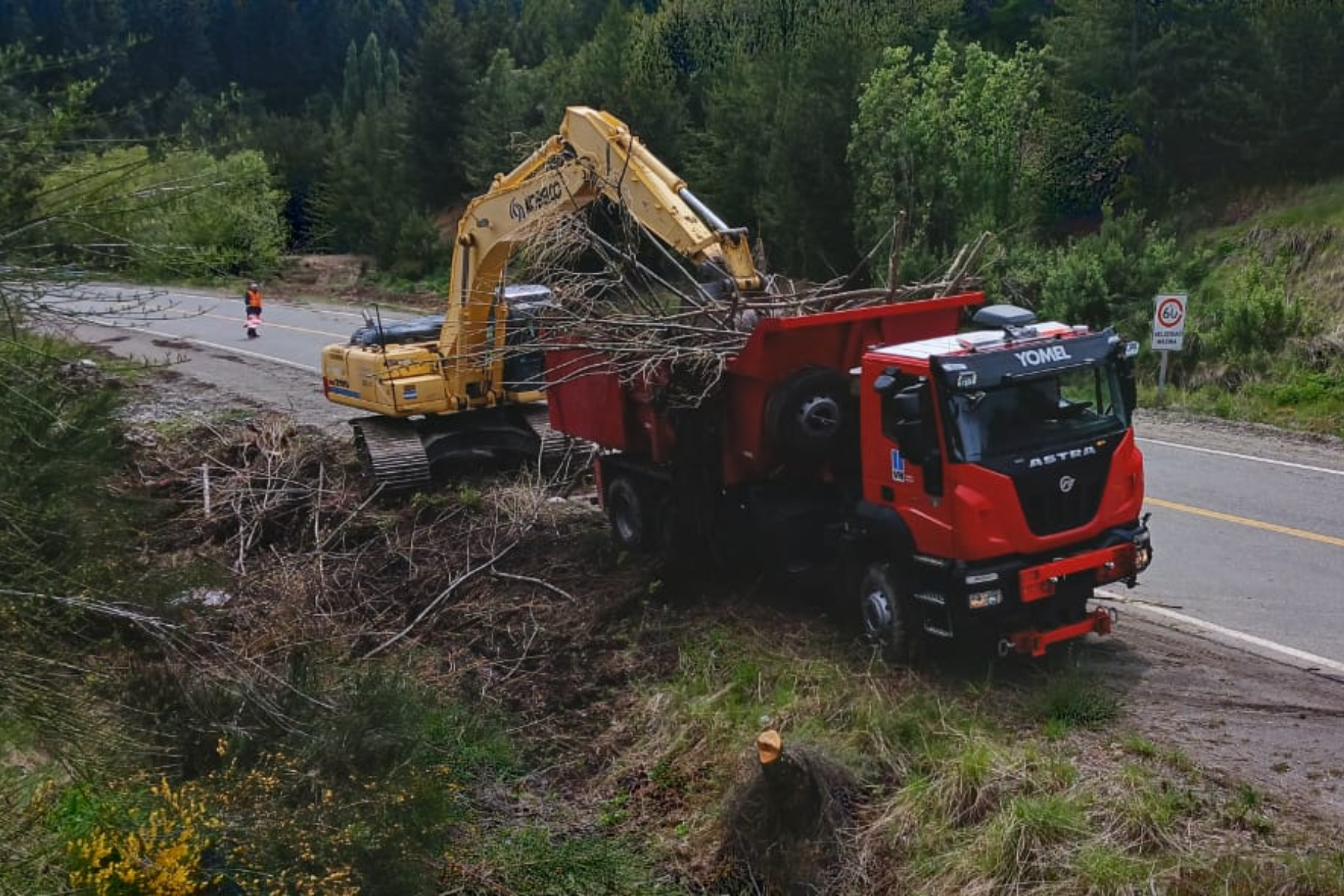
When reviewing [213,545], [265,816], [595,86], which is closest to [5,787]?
[265,816]

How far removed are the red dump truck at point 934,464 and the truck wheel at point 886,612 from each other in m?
0.01

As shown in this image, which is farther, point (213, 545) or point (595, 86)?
point (595, 86)

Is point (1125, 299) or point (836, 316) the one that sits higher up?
point (836, 316)

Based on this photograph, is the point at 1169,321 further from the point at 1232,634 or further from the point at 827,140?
the point at 827,140

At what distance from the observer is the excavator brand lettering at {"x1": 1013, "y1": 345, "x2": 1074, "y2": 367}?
825cm

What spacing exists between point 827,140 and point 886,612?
2211 centimetres

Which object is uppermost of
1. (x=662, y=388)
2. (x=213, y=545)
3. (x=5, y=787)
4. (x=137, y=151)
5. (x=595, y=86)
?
(x=595, y=86)

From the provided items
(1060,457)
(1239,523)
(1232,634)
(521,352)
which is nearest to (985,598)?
(1060,457)

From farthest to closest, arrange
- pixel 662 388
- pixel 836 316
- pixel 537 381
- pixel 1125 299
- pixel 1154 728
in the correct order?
pixel 1125 299, pixel 537 381, pixel 662 388, pixel 836 316, pixel 1154 728

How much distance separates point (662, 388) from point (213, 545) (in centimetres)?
554

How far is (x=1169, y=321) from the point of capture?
18188mm

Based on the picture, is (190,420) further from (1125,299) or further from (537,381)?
(1125,299)

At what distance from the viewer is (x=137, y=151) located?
526cm

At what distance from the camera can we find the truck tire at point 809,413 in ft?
30.9
